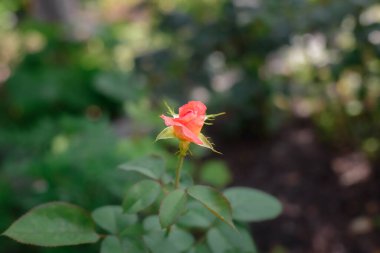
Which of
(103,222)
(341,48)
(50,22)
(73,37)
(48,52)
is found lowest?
(103,222)

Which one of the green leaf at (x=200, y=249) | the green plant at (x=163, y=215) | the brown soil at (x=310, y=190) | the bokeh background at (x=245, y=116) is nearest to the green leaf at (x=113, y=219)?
the green plant at (x=163, y=215)

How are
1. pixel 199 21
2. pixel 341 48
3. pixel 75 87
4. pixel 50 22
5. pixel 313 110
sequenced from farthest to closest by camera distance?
pixel 50 22 < pixel 75 87 < pixel 313 110 < pixel 199 21 < pixel 341 48

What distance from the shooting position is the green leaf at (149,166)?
732 mm

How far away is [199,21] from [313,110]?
0.80 metres

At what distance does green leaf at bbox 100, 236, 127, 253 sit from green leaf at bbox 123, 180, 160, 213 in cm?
5

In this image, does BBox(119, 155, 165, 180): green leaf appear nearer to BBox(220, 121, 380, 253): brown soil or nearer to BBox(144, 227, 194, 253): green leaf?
BBox(144, 227, 194, 253): green leaf

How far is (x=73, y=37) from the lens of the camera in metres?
3.46

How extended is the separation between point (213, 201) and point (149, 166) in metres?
0.15

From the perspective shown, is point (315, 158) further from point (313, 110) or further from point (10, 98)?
point (10, 98)

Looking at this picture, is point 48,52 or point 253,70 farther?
point 48,52

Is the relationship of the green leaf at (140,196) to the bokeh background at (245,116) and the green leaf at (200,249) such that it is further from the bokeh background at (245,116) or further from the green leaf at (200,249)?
the bokeh background at (245,116)

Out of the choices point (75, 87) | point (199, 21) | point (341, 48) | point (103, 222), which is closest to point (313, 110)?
point (341, 48)

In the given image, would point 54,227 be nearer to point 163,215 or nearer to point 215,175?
point 163,215

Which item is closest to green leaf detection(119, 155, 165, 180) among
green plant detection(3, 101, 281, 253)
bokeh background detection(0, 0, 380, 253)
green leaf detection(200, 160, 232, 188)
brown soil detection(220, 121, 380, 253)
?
green plant detection(3, 101, 281, 253)
